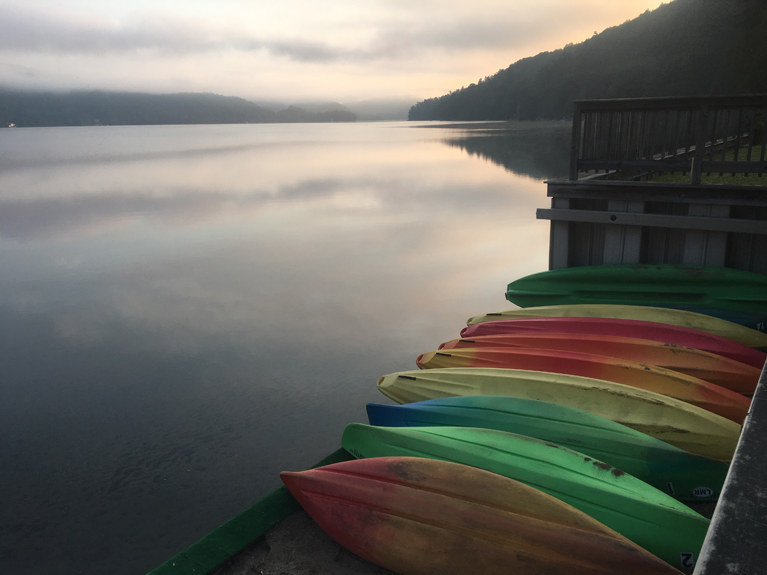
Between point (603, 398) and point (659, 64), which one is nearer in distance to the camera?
point (603, 398)

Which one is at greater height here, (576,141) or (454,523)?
(576,141)

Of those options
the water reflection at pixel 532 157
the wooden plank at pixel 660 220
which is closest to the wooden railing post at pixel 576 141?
the wooden plank at pixel 660 220

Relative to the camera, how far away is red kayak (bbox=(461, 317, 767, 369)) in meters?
5.97

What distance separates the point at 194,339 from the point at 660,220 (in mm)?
7246

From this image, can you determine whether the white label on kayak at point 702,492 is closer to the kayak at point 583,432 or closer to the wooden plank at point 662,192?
the kayak at point 583,432

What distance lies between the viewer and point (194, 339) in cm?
978

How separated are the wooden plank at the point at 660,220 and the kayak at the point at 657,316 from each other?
1093mm

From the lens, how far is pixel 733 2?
43.3 meters

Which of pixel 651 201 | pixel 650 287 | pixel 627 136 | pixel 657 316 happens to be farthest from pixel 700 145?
pixel 657 316

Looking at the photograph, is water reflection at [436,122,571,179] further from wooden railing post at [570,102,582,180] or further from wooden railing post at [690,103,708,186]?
wooden railing post at [690,103,708,186]

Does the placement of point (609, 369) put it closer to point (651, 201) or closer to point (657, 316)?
point (657, 316)

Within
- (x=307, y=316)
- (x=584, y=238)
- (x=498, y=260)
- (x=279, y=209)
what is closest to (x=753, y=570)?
(x=584, y=238)

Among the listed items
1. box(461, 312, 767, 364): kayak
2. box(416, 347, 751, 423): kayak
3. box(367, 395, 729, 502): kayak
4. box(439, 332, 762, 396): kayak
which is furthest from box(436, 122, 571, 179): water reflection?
box(367, 395, 729, 502): kayak

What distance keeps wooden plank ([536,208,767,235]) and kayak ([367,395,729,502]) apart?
3.62 meters
